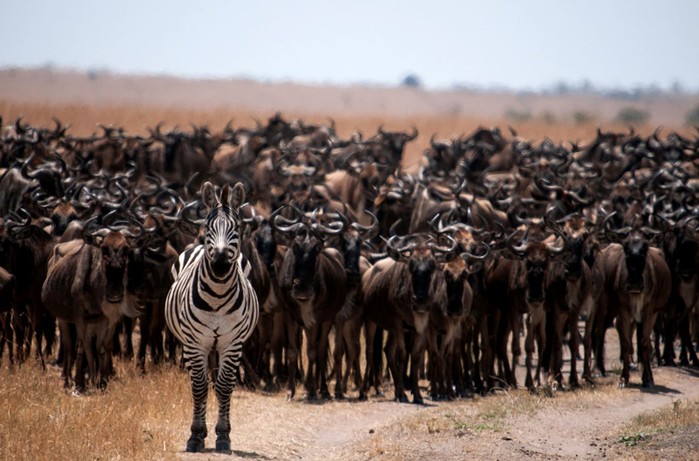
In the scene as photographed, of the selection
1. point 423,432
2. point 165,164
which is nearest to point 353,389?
point 423,432

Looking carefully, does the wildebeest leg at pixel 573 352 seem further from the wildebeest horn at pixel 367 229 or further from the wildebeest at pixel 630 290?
the wildebeest horn at pixel 367 229

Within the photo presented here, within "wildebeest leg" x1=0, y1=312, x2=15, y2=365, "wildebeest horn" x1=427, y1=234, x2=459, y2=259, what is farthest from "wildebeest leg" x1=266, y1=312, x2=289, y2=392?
"wildebeest leg" x1=0, y1=312, x2=15, y2=365

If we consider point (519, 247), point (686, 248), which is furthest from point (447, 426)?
point (686, 248)

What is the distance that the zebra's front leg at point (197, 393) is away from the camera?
10.3 meters

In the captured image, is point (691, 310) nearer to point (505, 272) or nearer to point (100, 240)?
point (505, 272)

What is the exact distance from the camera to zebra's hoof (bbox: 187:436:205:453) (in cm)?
1032

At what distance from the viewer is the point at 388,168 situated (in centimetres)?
2739

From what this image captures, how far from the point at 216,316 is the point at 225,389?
0.68 m

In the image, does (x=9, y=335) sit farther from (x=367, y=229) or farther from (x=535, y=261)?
(x=535, y=261)

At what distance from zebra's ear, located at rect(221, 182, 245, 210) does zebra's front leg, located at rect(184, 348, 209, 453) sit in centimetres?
136

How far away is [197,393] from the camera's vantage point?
10312 mm

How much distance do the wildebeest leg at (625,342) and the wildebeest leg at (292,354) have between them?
14.2 ft

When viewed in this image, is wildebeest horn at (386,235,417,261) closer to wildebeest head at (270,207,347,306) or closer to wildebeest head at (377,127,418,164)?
wildebeest head at (270,207,347,306)

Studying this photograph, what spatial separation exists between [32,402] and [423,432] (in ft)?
13.1
